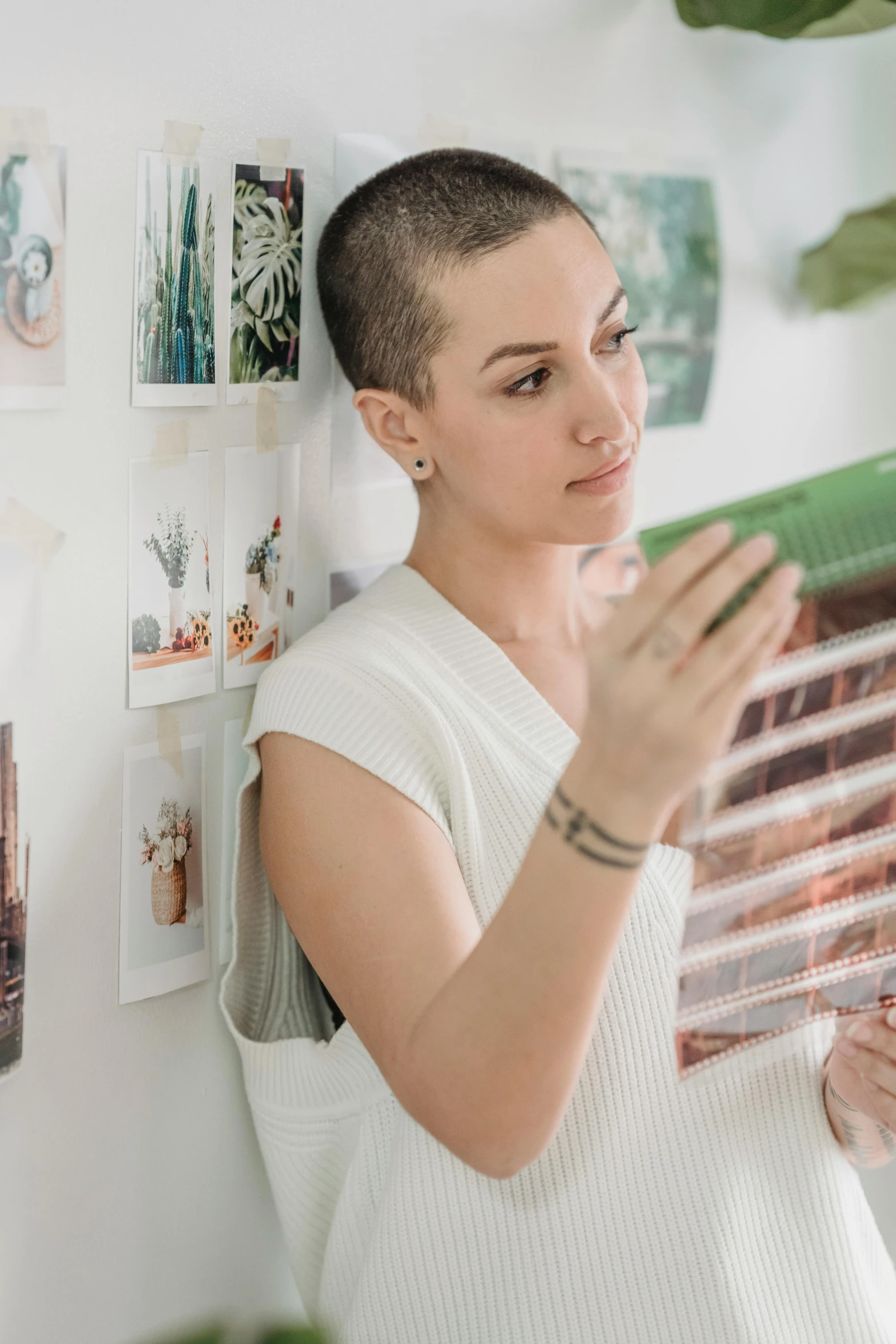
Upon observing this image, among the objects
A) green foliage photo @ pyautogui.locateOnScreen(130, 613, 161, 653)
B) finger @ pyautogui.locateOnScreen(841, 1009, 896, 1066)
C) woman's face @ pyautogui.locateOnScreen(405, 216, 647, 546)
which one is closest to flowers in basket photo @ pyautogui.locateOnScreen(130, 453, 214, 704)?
green foliage photo @ pyautogui.locateOnScreen(130, 613, 161, 653)

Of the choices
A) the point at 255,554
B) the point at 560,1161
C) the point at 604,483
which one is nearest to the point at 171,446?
the point at 255,554

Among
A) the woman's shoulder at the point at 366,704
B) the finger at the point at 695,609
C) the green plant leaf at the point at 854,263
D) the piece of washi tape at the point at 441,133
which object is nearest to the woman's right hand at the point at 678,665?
the finger at the point at 695,609

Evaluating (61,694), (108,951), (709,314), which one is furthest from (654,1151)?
(709,314)

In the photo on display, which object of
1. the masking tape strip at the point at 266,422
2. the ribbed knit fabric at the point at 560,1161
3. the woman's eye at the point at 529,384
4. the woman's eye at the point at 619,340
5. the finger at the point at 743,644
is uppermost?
the woman's eye at the point at 619,340

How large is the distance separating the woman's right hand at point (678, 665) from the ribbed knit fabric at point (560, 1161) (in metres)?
0.32

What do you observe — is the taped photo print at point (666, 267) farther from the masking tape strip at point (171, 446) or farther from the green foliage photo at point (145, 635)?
the green foliage photo at point (145, 635)

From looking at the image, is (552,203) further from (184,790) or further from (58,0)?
(184,790)

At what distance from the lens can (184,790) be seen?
0.97 metres

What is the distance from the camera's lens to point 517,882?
2.09ft

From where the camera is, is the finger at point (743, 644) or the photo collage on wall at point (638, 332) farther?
the photo collage on wall at point (638, 332)

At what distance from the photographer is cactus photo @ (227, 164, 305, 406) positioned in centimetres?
97

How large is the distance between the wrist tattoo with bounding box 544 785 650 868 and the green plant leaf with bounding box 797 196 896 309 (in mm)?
1163

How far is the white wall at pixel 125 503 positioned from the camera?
2.74 feet

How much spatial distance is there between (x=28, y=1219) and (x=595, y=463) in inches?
28.5
